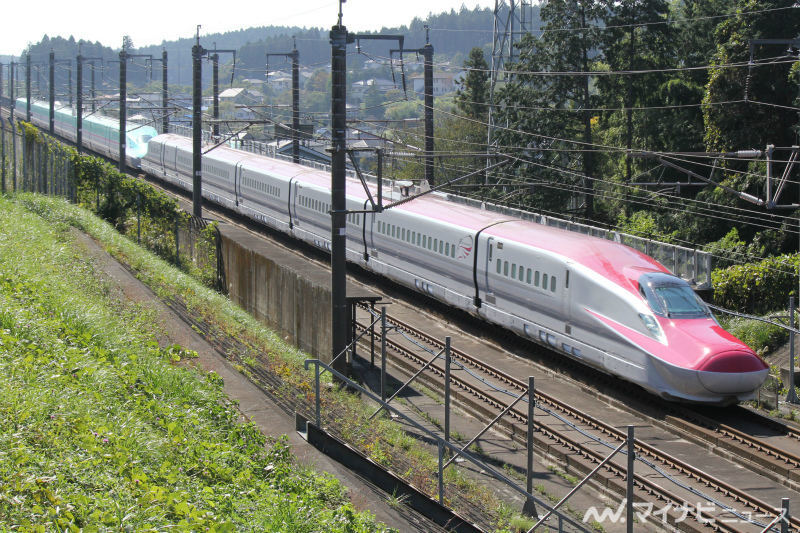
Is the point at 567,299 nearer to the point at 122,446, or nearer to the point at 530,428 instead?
the point at 530,428

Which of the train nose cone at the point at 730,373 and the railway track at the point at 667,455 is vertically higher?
the train nose cone at the point at 730,373

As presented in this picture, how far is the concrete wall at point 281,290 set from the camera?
2209 centimetres

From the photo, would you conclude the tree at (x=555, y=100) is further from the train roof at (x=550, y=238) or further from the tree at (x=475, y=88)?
the tree at (x=475, y=88)

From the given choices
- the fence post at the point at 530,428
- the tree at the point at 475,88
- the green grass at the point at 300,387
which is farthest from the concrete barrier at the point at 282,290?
the tree at the point at 475,88

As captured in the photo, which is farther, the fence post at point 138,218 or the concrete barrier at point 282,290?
the fence post at point 138,218

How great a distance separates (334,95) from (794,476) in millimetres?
10589

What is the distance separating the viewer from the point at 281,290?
24.8m

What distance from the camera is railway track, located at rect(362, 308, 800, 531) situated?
46.6ft

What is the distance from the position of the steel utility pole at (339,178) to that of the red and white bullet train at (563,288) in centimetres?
532

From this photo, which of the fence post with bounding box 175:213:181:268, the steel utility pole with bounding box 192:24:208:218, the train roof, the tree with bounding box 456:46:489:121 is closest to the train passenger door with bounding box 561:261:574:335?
the train roof

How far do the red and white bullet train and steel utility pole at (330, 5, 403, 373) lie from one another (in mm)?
5323

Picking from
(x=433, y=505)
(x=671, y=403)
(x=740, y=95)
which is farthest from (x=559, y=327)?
(x=740, y=95)

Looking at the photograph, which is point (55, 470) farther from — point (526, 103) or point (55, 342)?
point (526, 103)

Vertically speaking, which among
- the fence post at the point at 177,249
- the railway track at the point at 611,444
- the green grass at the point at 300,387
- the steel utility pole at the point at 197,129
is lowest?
the railway track at the point at 611,444
